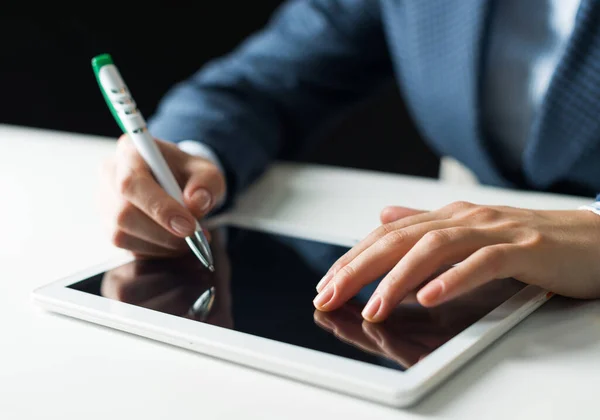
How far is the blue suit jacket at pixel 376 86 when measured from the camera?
82 cm

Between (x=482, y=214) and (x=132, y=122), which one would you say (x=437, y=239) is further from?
(x=132, y=122)

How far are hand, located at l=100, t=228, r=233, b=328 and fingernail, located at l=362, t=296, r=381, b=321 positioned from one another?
84 mm

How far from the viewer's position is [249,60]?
109 cm

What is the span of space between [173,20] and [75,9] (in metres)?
0.21

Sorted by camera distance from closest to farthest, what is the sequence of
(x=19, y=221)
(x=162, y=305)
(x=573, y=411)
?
(x=573, y=411), (x=162, y=305), (x=19, y=221)

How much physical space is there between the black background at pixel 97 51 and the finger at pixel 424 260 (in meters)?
1.30

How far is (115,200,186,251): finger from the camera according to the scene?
61 centimetres

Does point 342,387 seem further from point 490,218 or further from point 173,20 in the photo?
point 173,20

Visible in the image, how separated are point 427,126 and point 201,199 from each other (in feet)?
1.76

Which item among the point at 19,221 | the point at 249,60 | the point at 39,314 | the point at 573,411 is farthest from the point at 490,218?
the point at 249,60

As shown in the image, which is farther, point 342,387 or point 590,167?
point 590,167

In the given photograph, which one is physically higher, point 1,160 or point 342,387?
point 342,387

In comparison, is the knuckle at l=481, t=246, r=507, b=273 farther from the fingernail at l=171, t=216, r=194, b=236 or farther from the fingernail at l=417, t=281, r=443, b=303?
the fingernail at l=171, t=216, r=194, b=236

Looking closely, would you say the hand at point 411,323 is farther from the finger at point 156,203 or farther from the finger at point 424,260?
the finger at point 156,203
